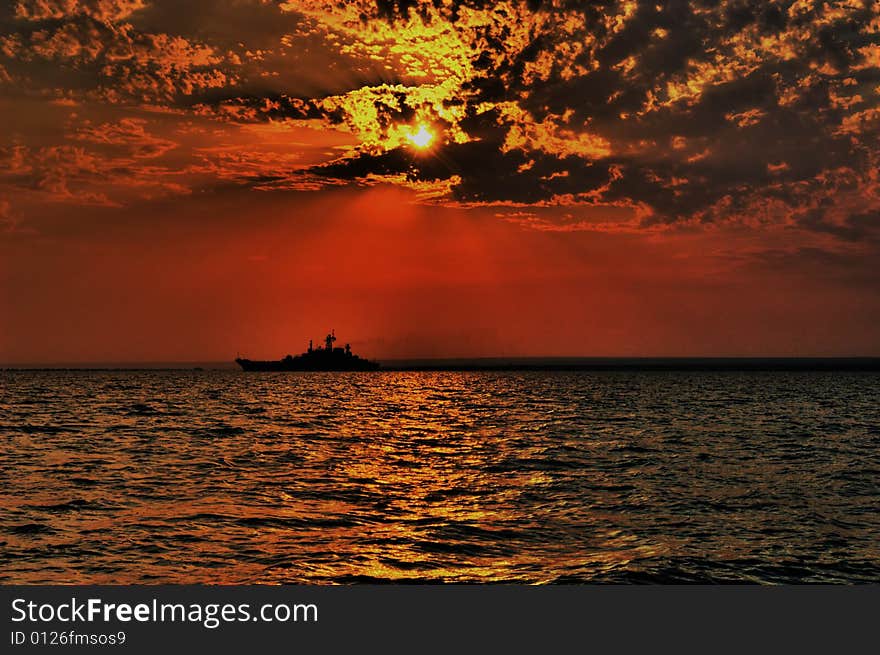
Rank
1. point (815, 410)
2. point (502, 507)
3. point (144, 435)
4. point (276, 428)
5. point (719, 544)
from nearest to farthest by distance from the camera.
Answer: point (719, 544), point (502, 507), point (144, 435), point (276, 428), point (815, 410)

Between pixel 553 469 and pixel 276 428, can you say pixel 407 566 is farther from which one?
pixel 276 428

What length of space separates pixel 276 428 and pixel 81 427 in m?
15.4

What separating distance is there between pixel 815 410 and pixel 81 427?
253 feet

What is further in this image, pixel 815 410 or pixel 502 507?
pixel 815 410

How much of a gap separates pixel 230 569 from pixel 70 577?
3.52 m

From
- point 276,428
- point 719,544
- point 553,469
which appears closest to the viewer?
point 719,544

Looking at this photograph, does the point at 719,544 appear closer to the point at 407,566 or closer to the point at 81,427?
the point at 407,566

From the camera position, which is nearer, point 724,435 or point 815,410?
point 724,435

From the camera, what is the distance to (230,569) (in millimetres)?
17875

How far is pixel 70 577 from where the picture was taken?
57.1 ft

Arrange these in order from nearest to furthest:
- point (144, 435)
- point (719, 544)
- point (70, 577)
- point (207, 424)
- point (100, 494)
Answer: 1. point (70, 577)
2. point (719, 544)
3. point (100, 494)
4. point (144, 435)
5. point (207, 424)

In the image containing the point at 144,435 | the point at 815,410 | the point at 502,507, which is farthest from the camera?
the point at 815,410

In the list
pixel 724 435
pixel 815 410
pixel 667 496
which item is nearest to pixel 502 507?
pixel 667 496

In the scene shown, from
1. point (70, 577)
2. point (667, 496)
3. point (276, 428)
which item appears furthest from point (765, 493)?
point (276, 428)
